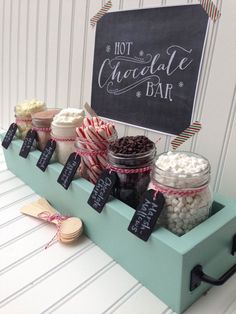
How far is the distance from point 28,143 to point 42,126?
7 centimetres

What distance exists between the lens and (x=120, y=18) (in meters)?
0.89

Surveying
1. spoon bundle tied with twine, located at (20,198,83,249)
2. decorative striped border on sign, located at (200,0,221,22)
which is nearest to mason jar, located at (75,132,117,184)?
spoon bundle tied with twine, located at (20,198,83,249)

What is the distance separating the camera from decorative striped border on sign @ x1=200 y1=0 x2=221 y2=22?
697mm

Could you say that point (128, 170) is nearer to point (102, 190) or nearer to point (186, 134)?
point (102, 190)

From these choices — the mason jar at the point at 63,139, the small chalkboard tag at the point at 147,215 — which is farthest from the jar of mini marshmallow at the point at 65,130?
the small chalkboard tag at the point at 147,215

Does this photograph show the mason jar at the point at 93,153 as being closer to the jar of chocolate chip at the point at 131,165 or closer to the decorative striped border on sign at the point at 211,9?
the jar of chocolate chip at the point at 131,165

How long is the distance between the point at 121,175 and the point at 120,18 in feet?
1.68

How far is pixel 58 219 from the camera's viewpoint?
31.3 inches

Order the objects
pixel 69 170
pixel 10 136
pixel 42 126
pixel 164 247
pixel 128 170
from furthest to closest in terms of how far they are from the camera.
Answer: pixel 10 136 → pixel 42 126 → pixel 69 170 → pixel 128 170 → pixel 164 247

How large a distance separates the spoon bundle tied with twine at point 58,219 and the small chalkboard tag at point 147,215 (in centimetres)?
20

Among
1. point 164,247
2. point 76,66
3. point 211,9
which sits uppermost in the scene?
point 211,9

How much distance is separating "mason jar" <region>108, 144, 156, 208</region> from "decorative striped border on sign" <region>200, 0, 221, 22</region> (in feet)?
1.14

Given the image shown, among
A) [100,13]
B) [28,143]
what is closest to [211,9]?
[100,13]

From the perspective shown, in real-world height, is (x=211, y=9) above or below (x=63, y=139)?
above
